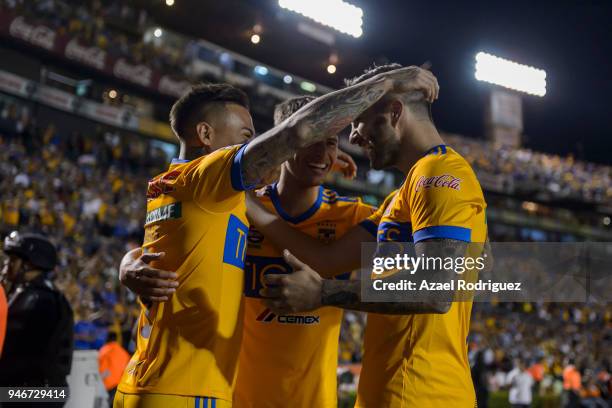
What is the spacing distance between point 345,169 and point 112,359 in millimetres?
5187

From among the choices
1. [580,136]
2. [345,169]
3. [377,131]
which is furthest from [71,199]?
[580,136]

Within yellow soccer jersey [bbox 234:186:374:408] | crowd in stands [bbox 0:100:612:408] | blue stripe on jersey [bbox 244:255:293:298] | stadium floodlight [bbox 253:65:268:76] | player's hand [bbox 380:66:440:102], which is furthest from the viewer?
stadium floodlight [bbox 253:65:268:76]

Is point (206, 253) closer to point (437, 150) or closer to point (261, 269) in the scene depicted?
point (261, 269)

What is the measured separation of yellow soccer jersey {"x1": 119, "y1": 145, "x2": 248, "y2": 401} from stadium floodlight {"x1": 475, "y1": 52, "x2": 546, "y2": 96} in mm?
48185

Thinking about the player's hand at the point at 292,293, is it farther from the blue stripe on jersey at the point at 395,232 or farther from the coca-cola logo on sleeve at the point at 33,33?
the coca-cola logo on sleeve at the point at 33,33

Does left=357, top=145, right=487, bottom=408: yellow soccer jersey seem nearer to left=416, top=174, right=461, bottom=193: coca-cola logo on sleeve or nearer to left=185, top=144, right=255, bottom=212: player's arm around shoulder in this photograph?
left=416, top=174, right=461, bottom=193: coca-cola logo on sleeve

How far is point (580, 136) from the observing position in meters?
54.4

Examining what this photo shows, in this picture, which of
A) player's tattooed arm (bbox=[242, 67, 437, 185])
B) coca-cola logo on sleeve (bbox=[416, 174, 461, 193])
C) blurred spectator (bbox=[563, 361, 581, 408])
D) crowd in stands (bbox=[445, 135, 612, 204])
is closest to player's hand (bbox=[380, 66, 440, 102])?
player's tattooed arm (bbox=[242, 67, 437, 185])

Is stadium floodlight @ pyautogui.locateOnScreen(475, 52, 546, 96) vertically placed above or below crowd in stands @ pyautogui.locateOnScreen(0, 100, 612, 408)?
above

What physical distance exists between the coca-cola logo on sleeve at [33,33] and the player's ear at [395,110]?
23.0 m

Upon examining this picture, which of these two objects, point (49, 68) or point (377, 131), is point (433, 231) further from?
point (49, 68)

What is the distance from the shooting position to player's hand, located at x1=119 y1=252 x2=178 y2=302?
262cm

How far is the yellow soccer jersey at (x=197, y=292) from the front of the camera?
103 inches

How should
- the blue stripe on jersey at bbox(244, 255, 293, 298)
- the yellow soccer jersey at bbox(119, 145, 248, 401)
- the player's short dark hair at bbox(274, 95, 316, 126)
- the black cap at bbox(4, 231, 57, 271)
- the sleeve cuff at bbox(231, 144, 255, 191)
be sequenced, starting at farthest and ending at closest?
the black cap at bbox(4, 231, 57, 271)
the player's short dark hair at bbox(274, 95, 316, 126)
the blue stripe on jersey at bbox(244, 255, 293, 298)
the yellow soccer jersey at bbox(119, 145, 248, 401)
the sleeve cuff at bbox(231, 144, 255, 191)
